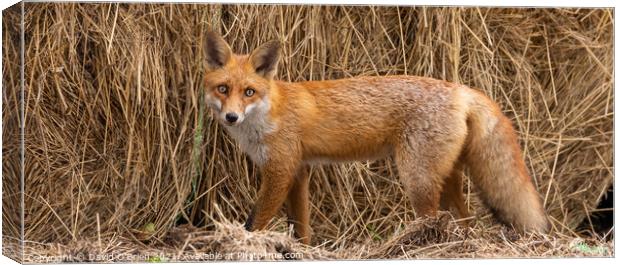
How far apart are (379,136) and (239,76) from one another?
3.55ft

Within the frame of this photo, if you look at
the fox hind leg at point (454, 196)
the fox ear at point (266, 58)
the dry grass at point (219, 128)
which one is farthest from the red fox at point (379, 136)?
the dry grass at point (219, 128)

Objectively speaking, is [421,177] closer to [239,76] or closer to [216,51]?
[239,76]

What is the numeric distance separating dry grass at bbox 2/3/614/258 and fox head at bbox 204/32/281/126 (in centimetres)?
52

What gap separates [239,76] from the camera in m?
6.64

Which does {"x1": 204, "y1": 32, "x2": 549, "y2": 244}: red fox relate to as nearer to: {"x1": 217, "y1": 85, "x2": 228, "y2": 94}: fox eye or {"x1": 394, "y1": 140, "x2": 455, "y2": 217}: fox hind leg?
{"x1": 394, "y1": 140, "x2": 455, "y2": 217}: fox hind leg

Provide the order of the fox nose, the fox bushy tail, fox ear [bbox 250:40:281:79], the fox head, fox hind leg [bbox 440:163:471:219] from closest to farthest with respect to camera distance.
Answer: the fox nose, the fox head, fox ear [bbox 250:40:281:79], the fox bushy tail, fox hind leg [bbox 440:163:471:219]

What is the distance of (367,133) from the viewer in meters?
7.12

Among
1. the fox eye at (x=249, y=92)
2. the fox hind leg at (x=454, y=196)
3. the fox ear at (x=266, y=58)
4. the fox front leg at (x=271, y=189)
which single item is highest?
the fox ear at (x=266, y=58)

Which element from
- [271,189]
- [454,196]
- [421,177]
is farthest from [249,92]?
[454,196]

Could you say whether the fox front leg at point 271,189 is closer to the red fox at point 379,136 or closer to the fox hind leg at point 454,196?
the red fox at point 379,136

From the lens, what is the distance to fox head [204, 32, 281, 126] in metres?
6.59

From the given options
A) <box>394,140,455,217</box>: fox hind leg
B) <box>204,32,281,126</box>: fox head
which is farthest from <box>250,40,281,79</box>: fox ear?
<box>394,140,455,217</box>: fox hind leg

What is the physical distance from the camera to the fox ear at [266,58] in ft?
22.0

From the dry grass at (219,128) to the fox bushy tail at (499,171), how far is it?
0.16m
